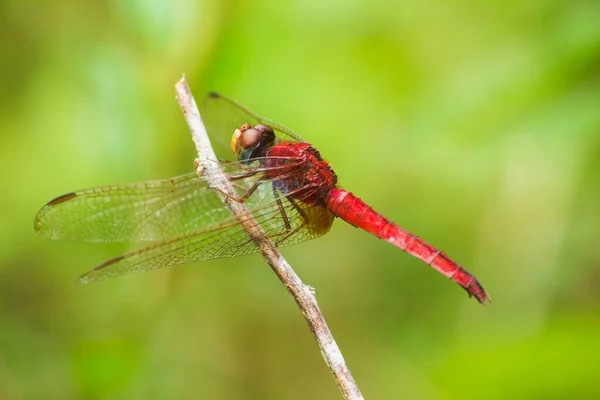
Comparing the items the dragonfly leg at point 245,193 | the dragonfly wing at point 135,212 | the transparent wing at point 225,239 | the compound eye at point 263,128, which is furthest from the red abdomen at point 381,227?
the dragonfly wing at point 135,212

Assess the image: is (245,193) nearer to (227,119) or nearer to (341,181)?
(227,119)

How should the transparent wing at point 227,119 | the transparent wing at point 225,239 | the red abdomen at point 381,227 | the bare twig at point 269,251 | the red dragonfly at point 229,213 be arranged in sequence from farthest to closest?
the transparent wing at point 227,119 → the red abdomen at point 381,227 → the red dragonfly at point 229,213 → the transparent wing at point 225,239 → the bare twig at point 269,251

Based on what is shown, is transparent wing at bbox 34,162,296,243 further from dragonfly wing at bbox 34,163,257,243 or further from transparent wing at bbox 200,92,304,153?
transparent wing at bbox 200,92,304,153

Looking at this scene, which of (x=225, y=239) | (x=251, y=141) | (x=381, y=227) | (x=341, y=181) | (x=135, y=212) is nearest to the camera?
(x=225, y=239)

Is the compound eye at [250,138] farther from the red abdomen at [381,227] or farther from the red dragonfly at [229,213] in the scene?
the red abdomen at [381,227]

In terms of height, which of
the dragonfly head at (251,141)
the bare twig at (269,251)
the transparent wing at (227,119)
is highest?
the transparent wing at (227,119)

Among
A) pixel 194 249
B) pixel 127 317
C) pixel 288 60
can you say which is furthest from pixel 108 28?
pixel 127 317

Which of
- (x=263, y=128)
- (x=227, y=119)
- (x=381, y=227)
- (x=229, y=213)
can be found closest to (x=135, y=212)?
(x=229, y=213)

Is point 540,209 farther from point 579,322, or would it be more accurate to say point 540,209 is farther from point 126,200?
point 126,200

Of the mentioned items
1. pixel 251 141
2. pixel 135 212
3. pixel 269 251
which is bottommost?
pixel 269 251
